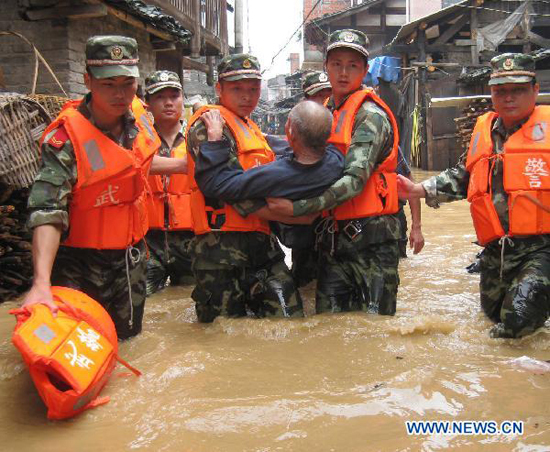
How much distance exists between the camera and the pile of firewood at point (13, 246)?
5219 millimetres

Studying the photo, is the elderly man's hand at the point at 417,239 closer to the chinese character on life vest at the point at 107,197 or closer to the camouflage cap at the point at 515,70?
the camouflage cap at the point at 515,70

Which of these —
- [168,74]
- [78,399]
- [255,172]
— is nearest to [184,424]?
[78,399]

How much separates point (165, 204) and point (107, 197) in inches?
82.2

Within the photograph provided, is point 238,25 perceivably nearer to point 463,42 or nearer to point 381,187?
point 463,42

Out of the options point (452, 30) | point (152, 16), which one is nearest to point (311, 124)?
point (152, 16)

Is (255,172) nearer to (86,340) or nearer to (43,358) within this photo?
(86,340)

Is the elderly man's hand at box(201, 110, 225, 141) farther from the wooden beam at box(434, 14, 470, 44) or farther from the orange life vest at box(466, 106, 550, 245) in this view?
the wooden beam at box(434, 14, 470, 44)

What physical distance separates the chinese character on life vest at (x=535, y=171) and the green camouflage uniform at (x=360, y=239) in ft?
3.01

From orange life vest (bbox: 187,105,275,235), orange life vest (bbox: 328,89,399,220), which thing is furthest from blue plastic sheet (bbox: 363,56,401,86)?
orange life vest (bbox: 187,105,275,235)

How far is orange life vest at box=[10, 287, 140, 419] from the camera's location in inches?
98.7

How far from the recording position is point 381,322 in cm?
394

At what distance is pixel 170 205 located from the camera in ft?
18.3

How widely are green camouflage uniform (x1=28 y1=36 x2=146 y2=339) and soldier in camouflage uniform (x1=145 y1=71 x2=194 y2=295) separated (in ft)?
5.52

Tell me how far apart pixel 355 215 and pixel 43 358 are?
2255 millimetres
